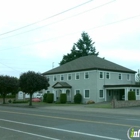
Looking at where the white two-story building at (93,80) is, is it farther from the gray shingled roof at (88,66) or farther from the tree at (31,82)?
the tree at (31,82)

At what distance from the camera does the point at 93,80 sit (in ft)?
144

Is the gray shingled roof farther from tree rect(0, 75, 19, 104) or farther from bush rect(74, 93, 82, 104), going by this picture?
tree rect(0, 75, 19, 104)

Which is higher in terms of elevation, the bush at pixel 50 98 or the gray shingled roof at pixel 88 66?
the gray shingled roof at pixel 88 66

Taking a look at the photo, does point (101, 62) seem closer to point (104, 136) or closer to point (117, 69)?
point (117, 69)

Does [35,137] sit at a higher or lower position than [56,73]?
lower

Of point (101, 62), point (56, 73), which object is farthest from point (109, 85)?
point (56, 73)

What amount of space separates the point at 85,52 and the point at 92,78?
121ft

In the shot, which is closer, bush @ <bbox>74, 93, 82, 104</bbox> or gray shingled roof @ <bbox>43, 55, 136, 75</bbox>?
bush @ <bbox>74, 93, 82, 104</bbox>

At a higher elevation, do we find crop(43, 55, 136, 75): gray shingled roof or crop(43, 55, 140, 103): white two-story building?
crop(43, 55, 136, 75): gray shingled roof

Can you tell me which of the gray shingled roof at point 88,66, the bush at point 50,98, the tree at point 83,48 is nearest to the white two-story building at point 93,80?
the gray shingled roof at point 88,66

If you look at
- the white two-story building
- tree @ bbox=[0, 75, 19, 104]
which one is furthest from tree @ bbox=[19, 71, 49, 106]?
the white two-story building

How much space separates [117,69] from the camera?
156ft

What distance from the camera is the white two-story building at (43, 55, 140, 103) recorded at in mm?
43688

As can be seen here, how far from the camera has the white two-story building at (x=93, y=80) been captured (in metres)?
43.7
